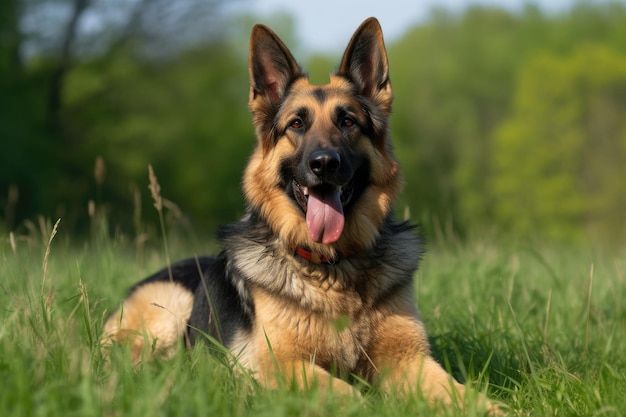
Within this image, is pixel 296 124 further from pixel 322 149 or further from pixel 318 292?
pixel 318 292

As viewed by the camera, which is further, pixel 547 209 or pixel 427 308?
pixel 547 209

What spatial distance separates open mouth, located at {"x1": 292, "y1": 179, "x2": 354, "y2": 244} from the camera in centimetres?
430

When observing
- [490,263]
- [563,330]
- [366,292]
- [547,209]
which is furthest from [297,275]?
[547,209]

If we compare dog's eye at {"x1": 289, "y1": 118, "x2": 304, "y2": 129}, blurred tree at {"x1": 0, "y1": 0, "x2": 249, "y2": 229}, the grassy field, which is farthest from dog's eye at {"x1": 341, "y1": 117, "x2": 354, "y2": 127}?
blurred tree at {"x1": 0, "y1": 0, "x2": 249, "y2": 229}

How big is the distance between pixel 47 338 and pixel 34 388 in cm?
51

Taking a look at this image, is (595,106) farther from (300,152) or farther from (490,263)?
(300,152)

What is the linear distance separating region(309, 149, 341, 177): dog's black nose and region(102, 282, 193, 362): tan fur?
5.38ft

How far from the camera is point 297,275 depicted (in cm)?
435

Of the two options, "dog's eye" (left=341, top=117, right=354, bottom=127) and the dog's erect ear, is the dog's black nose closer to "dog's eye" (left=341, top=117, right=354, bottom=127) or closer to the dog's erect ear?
"dog's eye" (left=341, top=117, right=354, bottom=127)

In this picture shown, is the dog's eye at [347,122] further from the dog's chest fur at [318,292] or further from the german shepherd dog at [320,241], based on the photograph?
the dog's chest fur at [318,292]

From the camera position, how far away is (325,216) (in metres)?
4.34

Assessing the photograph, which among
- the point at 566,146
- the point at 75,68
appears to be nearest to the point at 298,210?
the point at 75,68

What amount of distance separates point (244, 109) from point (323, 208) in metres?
35.4

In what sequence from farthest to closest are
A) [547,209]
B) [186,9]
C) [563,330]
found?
[547,209]
[186,9]
[563,330]
